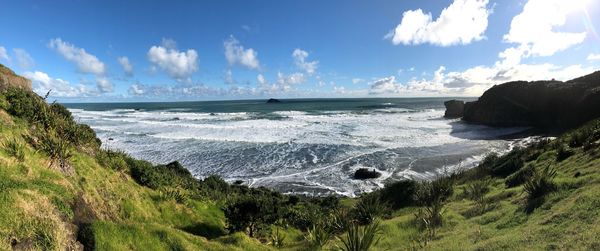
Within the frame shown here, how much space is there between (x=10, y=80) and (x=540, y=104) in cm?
7286

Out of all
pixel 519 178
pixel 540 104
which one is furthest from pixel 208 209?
pixel 540 104

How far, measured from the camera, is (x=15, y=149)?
870 cm

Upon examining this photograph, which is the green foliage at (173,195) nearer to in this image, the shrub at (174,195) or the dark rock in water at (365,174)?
the shrub at (174,195)

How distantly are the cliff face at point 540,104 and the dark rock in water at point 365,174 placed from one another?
1472 inches

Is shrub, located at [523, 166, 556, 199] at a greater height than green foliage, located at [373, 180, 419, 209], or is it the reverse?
shrub, located at [523, 166, 556, 199]

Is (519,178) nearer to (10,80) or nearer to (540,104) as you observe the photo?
(10,80)

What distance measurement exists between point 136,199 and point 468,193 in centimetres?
1359

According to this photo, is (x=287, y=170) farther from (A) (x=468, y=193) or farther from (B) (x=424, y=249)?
(B) (x=424, y=249)

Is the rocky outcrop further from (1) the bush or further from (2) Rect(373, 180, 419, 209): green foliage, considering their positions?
(1) the bush

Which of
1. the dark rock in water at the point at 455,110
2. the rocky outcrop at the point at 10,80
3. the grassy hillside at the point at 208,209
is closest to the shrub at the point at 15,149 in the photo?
the grassy hillside at the point at 208,209

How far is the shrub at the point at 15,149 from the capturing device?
8492 mm

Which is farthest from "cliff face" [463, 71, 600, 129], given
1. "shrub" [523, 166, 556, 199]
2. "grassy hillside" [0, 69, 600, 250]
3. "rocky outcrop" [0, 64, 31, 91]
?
"rocky outcrop" [0, 64, 31, 91]

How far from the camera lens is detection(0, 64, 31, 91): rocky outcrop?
13750 millimetres

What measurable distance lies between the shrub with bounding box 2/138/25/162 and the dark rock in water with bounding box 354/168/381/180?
75.8 ft
